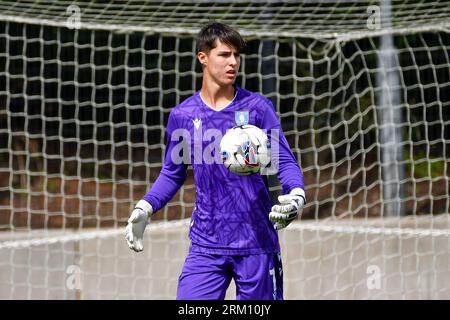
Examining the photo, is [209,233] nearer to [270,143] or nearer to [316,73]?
[270,143]

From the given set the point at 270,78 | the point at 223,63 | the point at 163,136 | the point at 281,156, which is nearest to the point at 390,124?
the point at 270,78

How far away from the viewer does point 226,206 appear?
178 inches

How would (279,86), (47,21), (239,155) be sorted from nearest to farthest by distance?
(239,155) → (47,21) → (279,86)

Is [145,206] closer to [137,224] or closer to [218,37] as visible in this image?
[137,224]

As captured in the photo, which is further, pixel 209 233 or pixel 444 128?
pixel 444 128

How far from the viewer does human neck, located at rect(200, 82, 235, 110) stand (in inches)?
179

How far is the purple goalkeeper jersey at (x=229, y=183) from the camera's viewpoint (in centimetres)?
451

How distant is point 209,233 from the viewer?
4543 mm

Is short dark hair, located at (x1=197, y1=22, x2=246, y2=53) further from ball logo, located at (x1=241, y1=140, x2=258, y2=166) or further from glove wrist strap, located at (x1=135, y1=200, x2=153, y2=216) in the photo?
glove wrist strap, located at (x1=135, y1=200, x2=153, y2=216)

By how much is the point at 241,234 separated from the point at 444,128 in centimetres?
263

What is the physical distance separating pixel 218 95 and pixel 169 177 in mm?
443

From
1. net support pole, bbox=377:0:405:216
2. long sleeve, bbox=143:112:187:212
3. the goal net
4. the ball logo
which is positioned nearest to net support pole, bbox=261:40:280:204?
the goal net

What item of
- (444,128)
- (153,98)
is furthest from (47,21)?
(444,128)

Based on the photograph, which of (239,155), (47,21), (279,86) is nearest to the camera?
(239,155)
